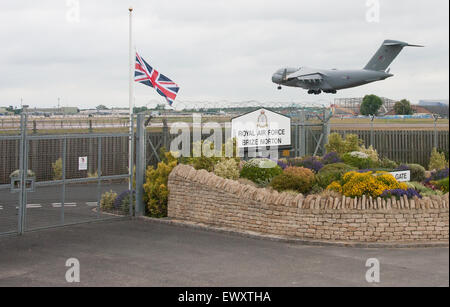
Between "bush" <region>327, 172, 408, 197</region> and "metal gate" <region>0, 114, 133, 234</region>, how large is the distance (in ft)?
22.0

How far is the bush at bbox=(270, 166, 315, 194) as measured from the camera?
55.2ft

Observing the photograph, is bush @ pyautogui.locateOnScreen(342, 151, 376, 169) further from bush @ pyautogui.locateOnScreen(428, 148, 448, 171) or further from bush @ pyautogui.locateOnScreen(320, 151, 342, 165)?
bush @ pyautogui.locateOnScreen(428, 148, 448, 171)

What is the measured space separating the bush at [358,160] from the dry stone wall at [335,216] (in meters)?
7.97

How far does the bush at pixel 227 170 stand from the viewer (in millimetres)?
18016

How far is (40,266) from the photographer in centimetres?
1188

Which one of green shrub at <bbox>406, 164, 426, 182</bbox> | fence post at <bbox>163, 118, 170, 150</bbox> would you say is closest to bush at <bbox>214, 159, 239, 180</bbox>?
fence post at <bbox>163, 118, 170, 150</bbox>

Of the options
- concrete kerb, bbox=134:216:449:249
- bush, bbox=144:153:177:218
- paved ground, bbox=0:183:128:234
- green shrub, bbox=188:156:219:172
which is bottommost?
concrete kerb, bbox=134:216:449:249

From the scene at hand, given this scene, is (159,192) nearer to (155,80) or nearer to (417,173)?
(155,80)

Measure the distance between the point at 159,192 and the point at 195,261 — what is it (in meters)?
5.57

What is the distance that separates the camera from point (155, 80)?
22.5 m

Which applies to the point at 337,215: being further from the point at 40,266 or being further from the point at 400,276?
the point at 40,266

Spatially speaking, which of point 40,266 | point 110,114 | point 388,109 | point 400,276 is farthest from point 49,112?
point 388,109

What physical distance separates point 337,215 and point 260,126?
9.43 m

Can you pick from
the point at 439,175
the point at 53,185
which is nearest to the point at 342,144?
the point at 439,175
